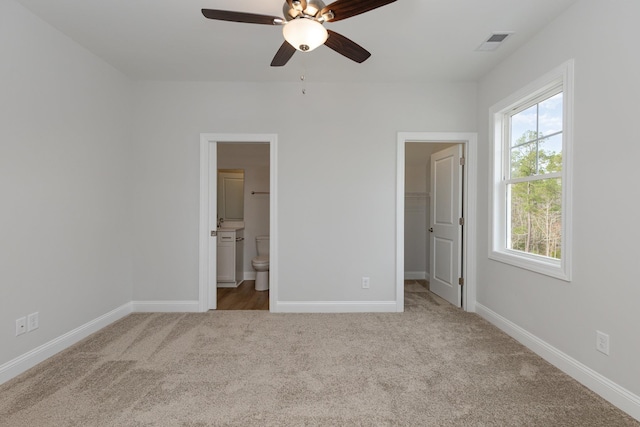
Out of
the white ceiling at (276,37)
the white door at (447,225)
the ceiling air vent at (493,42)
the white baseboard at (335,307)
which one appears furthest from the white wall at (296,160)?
the ceiling air vent at (493,42)

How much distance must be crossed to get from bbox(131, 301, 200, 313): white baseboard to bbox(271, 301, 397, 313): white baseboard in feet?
→ 3.03

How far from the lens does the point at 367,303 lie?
3.34 meters

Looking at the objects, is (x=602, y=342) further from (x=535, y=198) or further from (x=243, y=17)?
(x=243, y=17)

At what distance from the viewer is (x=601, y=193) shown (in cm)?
187

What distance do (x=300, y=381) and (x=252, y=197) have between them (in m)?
3.42

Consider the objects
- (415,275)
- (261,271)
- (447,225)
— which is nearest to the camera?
(447,225)

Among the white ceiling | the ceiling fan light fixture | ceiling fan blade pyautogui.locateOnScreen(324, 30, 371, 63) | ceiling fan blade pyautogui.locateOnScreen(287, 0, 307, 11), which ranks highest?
the white ceiling

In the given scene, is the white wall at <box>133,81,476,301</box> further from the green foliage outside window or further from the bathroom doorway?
the bathroom doorway

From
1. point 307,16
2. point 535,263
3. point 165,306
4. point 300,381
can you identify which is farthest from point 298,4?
point 165,306

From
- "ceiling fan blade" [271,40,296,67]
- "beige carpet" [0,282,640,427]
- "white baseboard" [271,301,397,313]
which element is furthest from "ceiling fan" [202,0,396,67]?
"white baseboard" [271,301,397,313]

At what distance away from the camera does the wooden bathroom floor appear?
140 inches

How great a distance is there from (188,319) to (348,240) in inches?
75.8

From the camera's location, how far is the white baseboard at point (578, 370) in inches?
66.3

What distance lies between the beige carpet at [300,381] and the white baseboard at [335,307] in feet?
1.20
